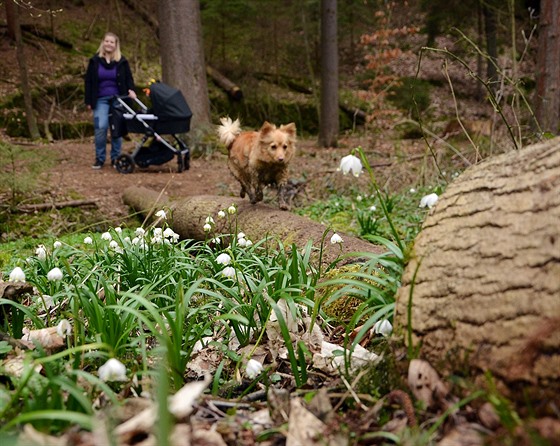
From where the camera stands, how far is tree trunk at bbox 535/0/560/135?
7.61m

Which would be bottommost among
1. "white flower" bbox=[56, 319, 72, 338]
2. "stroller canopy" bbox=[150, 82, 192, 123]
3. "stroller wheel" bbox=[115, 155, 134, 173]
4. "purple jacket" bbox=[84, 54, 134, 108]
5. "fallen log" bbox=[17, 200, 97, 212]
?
"fallen log" bbox=[17, 200, 97, 212]

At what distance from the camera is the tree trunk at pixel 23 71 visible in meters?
11.2

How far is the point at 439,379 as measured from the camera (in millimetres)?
1863

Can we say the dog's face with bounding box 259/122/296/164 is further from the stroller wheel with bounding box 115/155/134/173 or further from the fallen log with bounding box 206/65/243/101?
the fallen log with bounding box 206/65/243/101

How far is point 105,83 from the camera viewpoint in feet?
33.0

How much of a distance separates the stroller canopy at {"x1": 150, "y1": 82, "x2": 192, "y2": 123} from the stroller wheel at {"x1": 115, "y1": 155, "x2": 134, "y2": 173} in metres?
1.07

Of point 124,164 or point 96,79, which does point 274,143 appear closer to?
point 124,164

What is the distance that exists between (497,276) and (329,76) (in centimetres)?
1371

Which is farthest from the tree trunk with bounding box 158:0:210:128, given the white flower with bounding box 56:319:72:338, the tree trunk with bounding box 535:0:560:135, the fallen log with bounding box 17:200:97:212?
the white flower with bounding box 56:319:72:338

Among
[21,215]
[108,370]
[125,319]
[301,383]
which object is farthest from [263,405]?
[21,215]

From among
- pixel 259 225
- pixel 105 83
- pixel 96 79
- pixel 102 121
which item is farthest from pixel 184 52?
pixel 259 225

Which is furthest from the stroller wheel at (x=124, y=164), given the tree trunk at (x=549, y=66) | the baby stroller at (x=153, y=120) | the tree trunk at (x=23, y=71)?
the tree trunk at (x=549, y=66)

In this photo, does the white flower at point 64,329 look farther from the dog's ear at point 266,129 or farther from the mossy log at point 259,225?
the dog's ear at point 266,129

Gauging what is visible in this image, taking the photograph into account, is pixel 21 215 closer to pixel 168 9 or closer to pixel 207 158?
pixel 207 158
